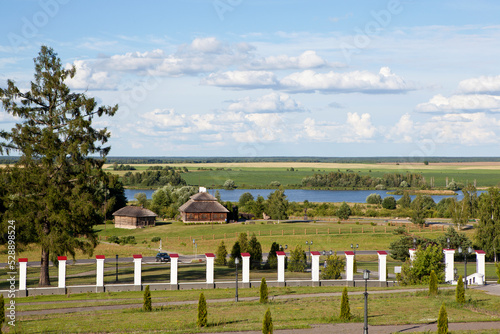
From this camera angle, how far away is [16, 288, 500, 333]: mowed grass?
824 inches

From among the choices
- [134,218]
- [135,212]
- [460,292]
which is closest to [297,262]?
[460,292]

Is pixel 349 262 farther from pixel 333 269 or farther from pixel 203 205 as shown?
pixel 203 205

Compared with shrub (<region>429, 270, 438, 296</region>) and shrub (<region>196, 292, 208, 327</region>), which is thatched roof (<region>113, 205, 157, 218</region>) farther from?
shrub (<region>196, 292, 208, 327</region>)

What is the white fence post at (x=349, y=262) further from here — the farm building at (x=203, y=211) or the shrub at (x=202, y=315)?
the farm building at (x=203, y=211)

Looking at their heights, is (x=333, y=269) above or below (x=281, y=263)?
below

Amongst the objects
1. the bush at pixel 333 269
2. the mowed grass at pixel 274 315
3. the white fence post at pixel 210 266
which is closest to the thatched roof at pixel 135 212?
the bush at pixel 333 269

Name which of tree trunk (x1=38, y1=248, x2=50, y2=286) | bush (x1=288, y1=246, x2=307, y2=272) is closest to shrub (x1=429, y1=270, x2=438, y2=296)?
bush (x1=288, y1=246, x2=307, y2=272)

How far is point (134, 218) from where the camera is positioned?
86.8 metres

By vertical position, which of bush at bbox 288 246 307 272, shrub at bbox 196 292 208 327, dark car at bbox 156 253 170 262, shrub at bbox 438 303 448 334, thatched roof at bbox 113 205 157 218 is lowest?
dark car at bbox 156 253 170 262

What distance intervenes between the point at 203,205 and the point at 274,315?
6687cm

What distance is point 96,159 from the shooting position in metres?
37.6

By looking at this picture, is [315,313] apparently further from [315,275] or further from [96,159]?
[96,159]

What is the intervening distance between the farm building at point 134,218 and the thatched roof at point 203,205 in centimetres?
557

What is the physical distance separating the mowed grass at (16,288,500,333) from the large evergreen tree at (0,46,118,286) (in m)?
10.6
